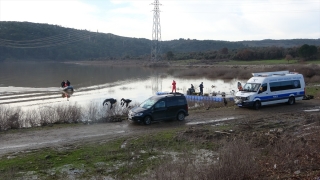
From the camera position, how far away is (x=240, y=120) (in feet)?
68.7

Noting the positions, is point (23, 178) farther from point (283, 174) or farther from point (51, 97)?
point (51, 97)

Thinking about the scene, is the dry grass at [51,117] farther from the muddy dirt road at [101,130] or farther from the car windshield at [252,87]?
the car windshield at [252,87]

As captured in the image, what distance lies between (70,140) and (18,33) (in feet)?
517

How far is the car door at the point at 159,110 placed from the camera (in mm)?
21125

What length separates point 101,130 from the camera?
1931 centimetres

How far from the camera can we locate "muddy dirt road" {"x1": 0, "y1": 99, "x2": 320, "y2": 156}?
1622 cm

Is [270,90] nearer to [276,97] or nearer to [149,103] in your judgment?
[276,97]

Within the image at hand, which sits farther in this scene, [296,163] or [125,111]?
[125,111]

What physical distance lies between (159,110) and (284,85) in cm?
1074

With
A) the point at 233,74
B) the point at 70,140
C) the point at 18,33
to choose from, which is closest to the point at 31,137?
the point at 70,140

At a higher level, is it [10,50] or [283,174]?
[10,50]

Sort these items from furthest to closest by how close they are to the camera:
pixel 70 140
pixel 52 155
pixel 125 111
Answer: pixel 125 111 < pixel 70 140 < pixel 52 155

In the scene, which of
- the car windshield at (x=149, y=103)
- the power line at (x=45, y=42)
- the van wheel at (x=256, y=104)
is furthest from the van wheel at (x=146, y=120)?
the power line at (x=45, y=42)

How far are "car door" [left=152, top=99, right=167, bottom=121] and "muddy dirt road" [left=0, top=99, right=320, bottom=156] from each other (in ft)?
1.48
